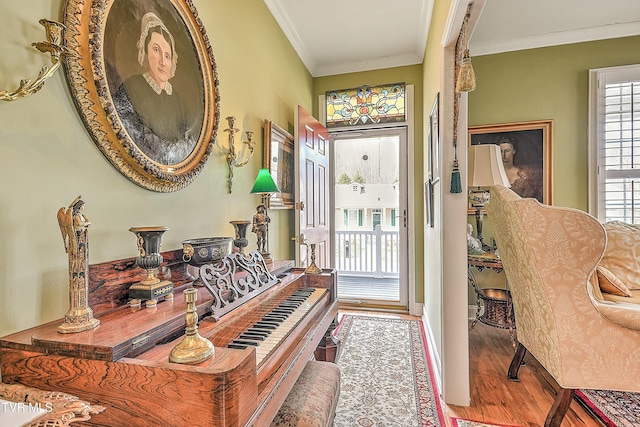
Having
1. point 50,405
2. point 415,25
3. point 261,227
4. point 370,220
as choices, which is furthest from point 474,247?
point 370,220

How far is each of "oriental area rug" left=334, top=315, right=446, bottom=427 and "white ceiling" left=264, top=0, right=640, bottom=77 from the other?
2895 millimetres

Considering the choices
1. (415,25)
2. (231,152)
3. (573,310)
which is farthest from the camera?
(415,25)

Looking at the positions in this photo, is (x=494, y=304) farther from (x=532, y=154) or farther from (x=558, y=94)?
(x=558, y=94)

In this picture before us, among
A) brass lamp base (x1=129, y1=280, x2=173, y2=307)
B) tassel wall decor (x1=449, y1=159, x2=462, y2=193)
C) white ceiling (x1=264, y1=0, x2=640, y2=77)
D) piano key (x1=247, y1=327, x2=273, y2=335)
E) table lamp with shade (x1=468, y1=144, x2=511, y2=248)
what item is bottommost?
piano key (x1=247, y1=327, x2=273, y2=335)

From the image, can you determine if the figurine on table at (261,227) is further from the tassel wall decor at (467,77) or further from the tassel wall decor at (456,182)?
the tassel wall decor at (467,77)

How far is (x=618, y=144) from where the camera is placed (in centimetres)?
300

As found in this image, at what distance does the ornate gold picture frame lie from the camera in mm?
1034

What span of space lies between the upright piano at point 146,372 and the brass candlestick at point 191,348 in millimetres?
15

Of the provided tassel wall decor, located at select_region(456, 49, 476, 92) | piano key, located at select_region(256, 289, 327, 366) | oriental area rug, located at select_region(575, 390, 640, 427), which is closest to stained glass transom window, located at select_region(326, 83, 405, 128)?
tassel wall decor, located at select_region(456, 49, 476, 92)

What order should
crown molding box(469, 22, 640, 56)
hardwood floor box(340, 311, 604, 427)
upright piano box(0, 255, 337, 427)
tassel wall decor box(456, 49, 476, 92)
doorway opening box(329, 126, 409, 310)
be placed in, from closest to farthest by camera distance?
1. upright piano box(0, 255, 337, 427)
2. tassel wall decor box(456, 49, 476, 92)
3. hardwood floor box(340, 311, 604, 427)
4. crown molding box(469, 22, 640, 56)
5. doorway opening box(329, 126, 409, 310)

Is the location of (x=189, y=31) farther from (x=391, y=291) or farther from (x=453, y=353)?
(x=391, y=291)

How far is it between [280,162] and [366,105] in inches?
63.6

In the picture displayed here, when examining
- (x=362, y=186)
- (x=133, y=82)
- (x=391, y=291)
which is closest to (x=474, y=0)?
(x=133, y=82)

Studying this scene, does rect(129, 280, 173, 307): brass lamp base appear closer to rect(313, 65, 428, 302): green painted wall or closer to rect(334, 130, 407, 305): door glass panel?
rect(313, 65, 428, 302): green painted wall
